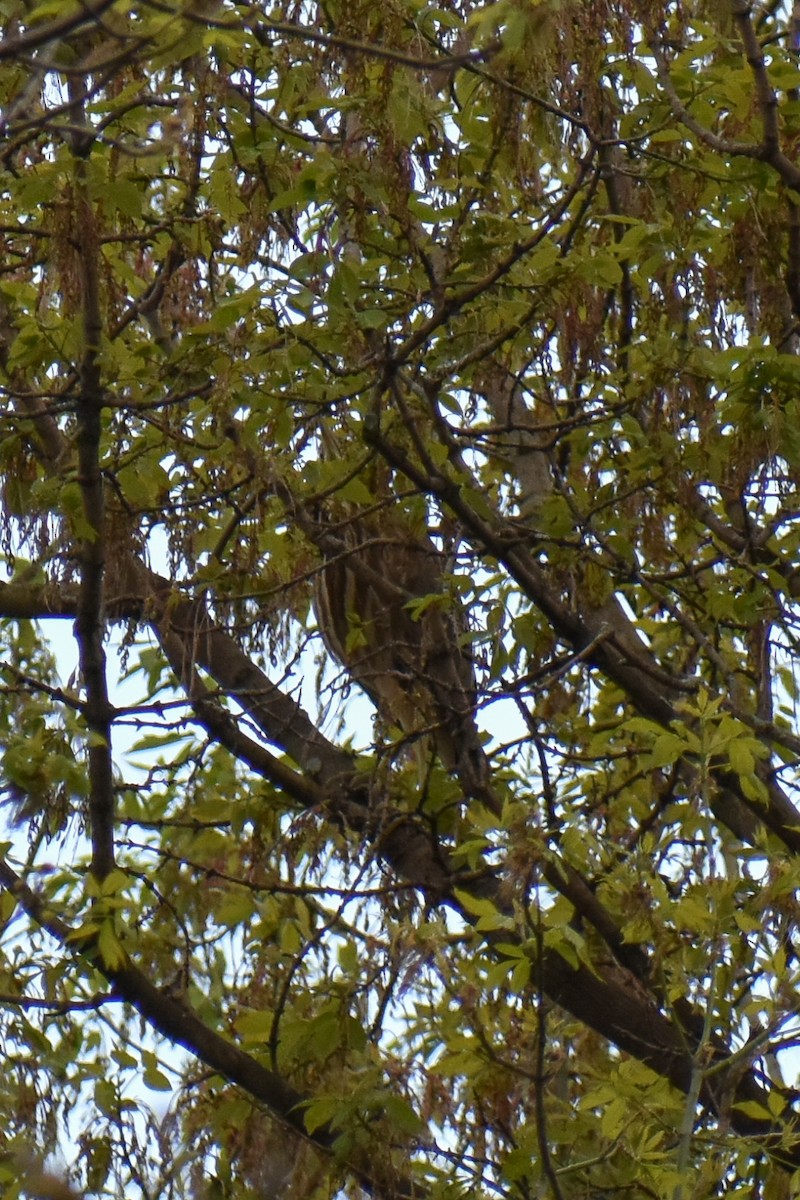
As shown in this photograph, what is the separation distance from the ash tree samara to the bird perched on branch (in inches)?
1.3

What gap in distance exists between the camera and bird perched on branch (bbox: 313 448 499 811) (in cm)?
480

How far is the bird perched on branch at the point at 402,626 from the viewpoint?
480 cm

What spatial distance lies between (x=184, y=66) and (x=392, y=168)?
22.0 inches

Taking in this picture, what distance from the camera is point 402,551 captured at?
540cm

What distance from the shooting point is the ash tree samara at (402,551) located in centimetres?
378

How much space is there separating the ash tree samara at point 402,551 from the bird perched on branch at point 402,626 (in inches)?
1.3

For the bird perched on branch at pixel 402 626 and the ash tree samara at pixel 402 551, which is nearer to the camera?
the ash tree samara at pixel 402 551

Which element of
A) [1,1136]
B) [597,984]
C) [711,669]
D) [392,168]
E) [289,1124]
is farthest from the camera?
[711,669]

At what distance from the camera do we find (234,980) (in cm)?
504

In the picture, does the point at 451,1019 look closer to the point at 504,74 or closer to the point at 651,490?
the point at 651,490

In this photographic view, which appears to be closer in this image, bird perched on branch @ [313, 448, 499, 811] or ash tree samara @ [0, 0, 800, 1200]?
ash tree samara @ [0, 0, 800, 1200]

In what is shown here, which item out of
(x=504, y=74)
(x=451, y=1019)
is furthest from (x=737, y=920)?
(x=504, y=74)

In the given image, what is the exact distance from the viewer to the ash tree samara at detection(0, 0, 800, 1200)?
12.4 feet

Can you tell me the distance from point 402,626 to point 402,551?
0.77m
